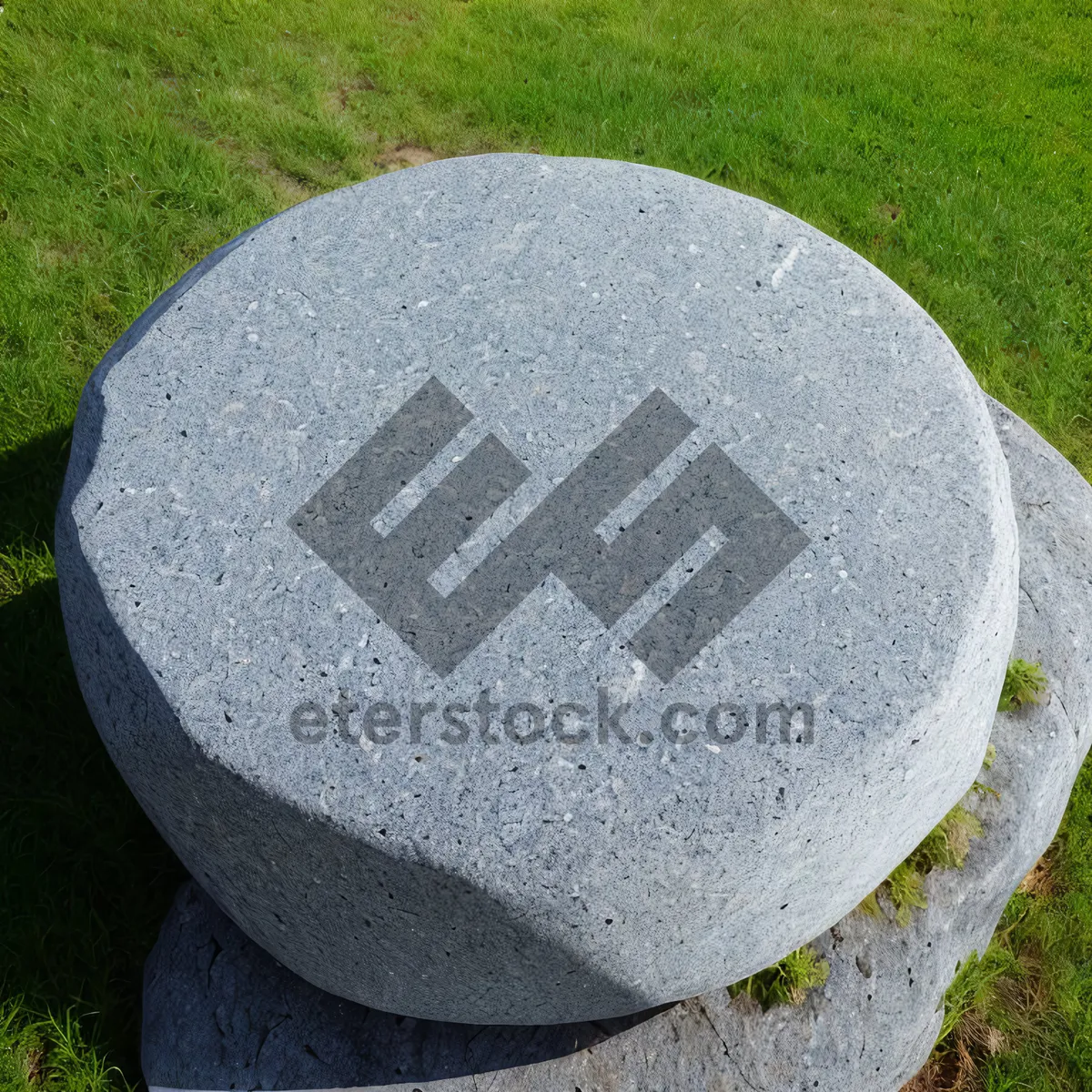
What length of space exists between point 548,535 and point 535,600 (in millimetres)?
158

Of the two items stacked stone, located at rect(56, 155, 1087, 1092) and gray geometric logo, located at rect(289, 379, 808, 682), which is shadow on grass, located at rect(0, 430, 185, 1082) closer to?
stacked stone, located at rect(56, 155, 1087, 1092)

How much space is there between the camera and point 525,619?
2041mm

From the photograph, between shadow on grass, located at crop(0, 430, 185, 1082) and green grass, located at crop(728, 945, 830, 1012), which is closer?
green grass, located at crop(728, 945, 830, 1012)

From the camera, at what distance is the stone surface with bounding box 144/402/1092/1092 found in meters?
2.37

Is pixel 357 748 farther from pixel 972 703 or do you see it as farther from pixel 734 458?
pixel 972 703

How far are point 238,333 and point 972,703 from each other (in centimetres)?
177

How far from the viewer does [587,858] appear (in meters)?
1.80

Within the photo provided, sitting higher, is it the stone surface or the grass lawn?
the grass lawn

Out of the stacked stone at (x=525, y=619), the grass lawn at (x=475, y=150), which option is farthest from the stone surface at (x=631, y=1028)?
the grass lawn at (x=475, y=150)

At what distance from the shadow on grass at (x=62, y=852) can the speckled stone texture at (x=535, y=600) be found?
78 centimetres

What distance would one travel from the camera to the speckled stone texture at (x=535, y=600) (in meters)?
1.85

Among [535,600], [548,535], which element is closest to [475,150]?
[548,535]

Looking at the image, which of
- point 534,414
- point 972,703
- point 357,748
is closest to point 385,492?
point 534,414

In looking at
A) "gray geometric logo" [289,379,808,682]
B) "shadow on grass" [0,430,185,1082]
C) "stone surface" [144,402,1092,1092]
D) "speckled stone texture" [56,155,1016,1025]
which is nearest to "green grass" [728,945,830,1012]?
"stone surface" [144,402,1092,1092]
